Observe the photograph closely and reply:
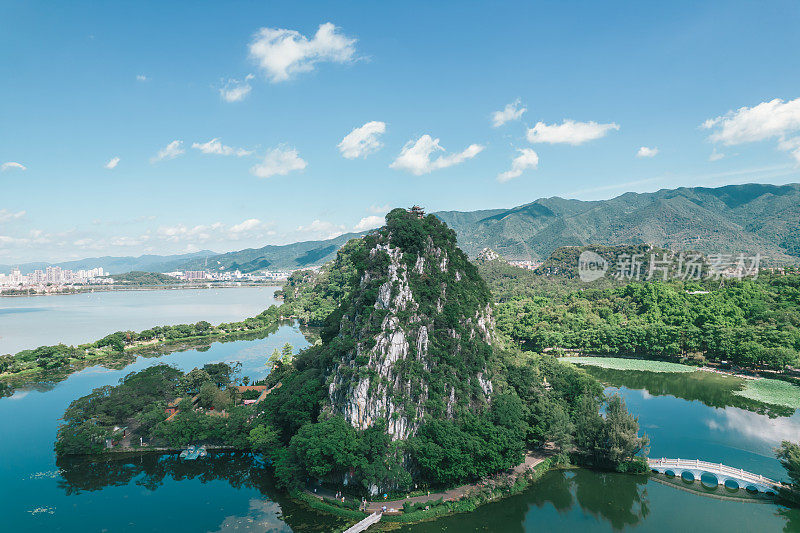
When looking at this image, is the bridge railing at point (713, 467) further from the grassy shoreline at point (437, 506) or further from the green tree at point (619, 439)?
the grassy shoreline at point (437, 506)

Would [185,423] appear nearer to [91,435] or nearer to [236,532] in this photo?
[91,435]

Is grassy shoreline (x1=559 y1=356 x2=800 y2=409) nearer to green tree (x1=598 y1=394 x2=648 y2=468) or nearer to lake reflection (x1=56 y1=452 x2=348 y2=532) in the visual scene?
green tree (x1=598 y1=394 x2=648 y2=468)

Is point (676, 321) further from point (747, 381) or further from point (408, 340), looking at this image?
point (408, 340)

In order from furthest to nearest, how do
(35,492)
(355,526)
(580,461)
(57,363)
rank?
(57,363) → (580,461) → (35,492) → (355,526)

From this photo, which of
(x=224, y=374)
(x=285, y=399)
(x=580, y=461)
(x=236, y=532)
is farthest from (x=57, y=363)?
(x=580, y=461)

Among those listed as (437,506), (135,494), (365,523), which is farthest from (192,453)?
(437,506)

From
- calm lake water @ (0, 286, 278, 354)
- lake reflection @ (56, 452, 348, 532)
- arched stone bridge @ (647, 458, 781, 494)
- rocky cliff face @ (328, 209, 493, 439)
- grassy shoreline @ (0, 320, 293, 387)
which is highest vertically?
rocky cliff face @ (328, 209, 493, 439)

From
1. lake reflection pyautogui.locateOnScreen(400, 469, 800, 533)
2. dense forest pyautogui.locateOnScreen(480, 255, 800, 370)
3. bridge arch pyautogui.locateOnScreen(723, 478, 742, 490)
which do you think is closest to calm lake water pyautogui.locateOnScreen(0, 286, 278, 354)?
dense forest pyautogui.locateOnScreen(480, 255, 800, 370)
